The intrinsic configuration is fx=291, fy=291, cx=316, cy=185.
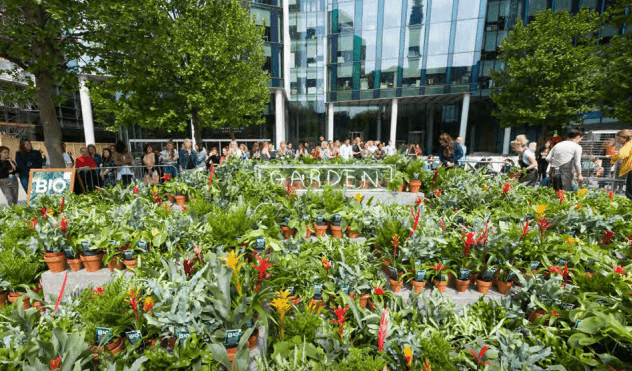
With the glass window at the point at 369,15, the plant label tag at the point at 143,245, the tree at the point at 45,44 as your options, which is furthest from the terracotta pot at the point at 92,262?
the glass window at the point at 369,15

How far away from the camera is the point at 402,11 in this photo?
22.6 m

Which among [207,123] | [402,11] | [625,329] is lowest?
[625,329]

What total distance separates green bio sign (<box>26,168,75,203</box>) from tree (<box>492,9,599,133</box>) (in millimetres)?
21509

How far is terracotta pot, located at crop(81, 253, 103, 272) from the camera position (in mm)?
3141

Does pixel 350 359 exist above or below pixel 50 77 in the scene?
below

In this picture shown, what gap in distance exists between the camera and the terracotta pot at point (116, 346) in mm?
2054

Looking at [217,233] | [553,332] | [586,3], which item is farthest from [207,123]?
[586,3]

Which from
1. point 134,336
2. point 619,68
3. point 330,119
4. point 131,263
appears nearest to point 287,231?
point 131,263

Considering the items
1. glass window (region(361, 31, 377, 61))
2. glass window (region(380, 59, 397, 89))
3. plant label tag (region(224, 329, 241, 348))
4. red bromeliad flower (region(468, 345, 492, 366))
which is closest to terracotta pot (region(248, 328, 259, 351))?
plant label tag (region(224, 329, 241, 348))

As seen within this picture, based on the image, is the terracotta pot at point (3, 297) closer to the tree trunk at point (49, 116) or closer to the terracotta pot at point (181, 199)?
the terracotta pot at point (181, 199)

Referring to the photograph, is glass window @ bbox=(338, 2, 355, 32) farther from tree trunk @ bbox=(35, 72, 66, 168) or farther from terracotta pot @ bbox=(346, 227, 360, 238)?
terracotta pot @ bbox=(346, 227, 360, 238)

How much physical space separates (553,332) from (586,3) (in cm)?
3045

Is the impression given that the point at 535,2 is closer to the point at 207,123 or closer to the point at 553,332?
the point at 207,123

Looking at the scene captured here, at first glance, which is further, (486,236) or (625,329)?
(486,236)
